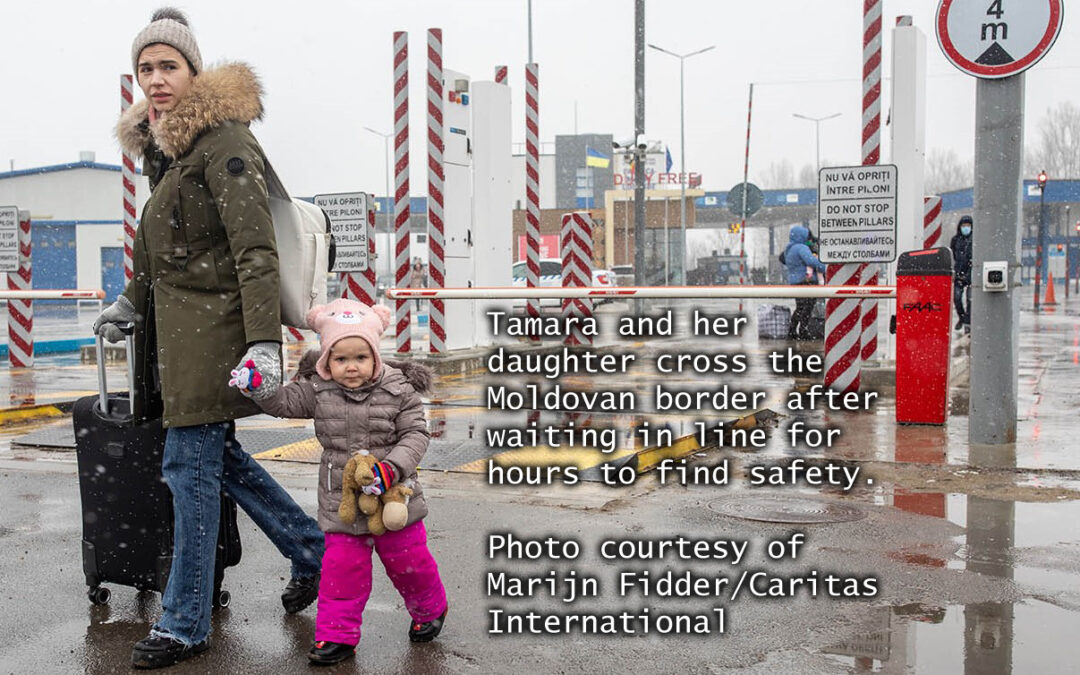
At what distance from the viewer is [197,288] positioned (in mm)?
3832

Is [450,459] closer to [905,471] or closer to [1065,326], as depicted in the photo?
[905,471]

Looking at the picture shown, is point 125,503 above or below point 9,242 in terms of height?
below

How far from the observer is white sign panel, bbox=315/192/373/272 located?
11.6 metres

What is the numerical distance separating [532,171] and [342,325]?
1068 cm

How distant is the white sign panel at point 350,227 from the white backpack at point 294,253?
756 cm

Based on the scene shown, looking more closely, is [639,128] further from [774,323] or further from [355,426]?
[355,426]

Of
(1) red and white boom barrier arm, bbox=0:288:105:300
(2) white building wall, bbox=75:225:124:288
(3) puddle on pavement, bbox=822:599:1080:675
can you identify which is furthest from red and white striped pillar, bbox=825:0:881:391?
(2) white building wall, bbox=75:225:124:288

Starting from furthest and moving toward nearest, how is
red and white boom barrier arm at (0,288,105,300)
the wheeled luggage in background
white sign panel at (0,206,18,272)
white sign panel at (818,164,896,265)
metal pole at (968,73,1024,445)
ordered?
1. the wheeled luggage in background
2. white sign panel at (0,206,18,272)
3. red and white boom barrier arm at (0,288,105,300)
4. white sign panel at (818,164,896,265)
5. metal pole at (968,73,1024,445)

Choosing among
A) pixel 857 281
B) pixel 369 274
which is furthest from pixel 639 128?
pixel 857 281

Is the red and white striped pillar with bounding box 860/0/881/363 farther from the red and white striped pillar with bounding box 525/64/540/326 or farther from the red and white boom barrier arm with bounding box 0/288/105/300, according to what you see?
the red and white boom barrier arm with bounding box 0/288/105/300

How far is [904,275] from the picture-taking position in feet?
28.1

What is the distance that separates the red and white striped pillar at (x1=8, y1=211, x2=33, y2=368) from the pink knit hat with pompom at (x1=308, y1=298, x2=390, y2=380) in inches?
463

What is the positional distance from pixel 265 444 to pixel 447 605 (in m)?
4.08

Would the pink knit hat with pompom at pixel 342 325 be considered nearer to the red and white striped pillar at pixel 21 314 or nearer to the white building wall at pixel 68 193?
the red and white striped pillar at pixel 21 314
